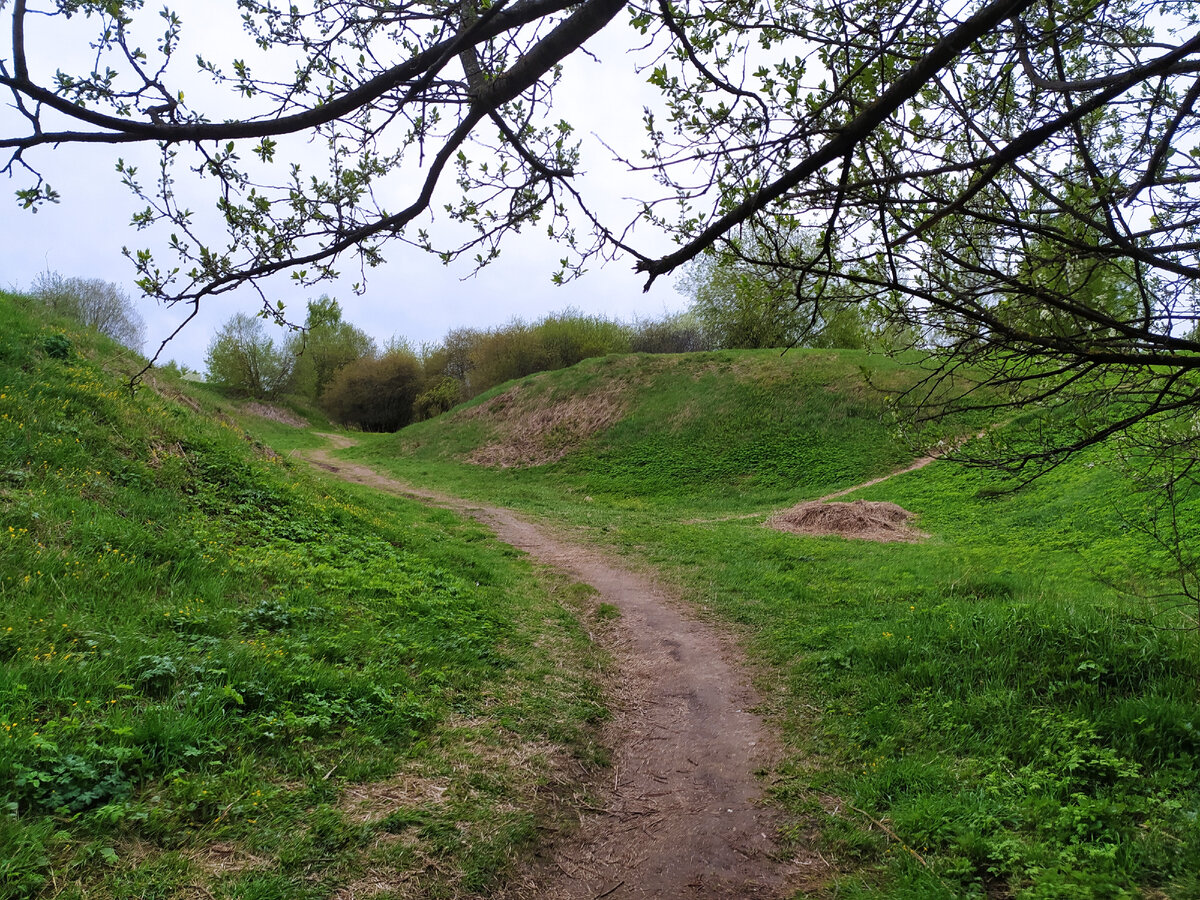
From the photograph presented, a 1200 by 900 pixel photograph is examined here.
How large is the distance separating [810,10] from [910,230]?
4.66 feet

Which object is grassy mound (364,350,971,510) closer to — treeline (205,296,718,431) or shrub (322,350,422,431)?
treeline (205,296,718,431)

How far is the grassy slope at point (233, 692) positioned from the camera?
2932 mm

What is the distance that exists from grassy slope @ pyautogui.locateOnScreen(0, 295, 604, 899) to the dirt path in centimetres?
35

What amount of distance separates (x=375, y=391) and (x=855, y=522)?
152 ft

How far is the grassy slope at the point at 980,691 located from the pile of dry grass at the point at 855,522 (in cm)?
68

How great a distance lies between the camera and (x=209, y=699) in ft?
12.5

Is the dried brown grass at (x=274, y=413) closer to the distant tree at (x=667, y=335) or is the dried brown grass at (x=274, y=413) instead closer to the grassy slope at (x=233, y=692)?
the distant tree at (x=667, y=335)

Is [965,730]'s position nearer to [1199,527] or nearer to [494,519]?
[1199,527]

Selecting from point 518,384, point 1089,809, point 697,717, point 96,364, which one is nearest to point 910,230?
point 1089,809

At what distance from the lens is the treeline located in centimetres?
4491

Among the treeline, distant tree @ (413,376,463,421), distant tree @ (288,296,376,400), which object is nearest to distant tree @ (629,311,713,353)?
the treeline

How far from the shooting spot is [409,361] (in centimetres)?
5375

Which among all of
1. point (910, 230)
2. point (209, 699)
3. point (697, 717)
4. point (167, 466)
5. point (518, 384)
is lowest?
point (697, 717)

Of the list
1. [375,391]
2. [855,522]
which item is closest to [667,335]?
[375,391]
